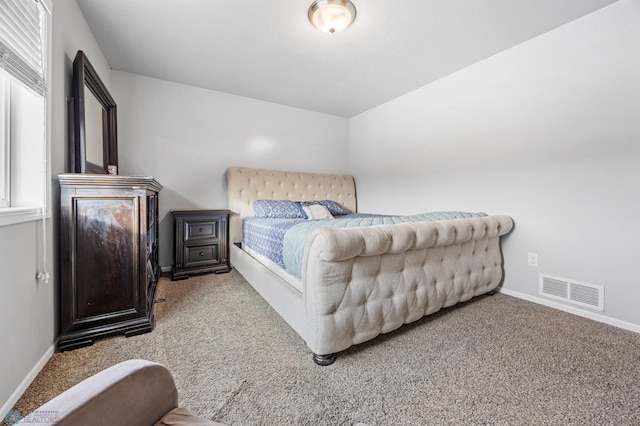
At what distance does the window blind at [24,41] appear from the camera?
112 centimetres

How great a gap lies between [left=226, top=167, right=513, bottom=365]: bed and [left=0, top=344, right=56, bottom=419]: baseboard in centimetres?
125

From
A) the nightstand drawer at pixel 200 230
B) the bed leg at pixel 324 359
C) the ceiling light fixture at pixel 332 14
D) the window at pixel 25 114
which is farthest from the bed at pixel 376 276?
the ceiling light fixture at pixel 332 14

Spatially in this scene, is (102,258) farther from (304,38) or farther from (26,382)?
(304,38)

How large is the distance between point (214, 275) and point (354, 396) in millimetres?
2265

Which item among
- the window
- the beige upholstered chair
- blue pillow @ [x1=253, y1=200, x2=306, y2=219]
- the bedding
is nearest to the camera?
the beige upholstered chair

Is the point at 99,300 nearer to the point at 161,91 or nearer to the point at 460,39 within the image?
the point at 161,91

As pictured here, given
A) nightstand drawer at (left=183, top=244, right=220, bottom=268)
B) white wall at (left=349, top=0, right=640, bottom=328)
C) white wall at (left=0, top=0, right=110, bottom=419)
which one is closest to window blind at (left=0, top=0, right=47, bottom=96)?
white wall at (left=0, top=0, right=110, bottom=419)

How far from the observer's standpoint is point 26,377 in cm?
120

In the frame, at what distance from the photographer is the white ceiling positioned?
186cm

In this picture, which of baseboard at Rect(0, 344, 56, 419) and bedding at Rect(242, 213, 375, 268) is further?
bedding at Rect(242, 213, 375, 268)

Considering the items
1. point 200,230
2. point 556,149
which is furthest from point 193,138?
point 556,149

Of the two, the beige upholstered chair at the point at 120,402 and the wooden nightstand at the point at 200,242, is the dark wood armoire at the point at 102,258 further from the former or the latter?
the beige upholstered chair at the point at 120,402

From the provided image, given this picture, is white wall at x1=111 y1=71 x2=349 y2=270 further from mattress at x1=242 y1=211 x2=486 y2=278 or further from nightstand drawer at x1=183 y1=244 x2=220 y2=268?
mattress at x1=242 y1=211 x2=486 y2=278

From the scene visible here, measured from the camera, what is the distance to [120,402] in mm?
556
